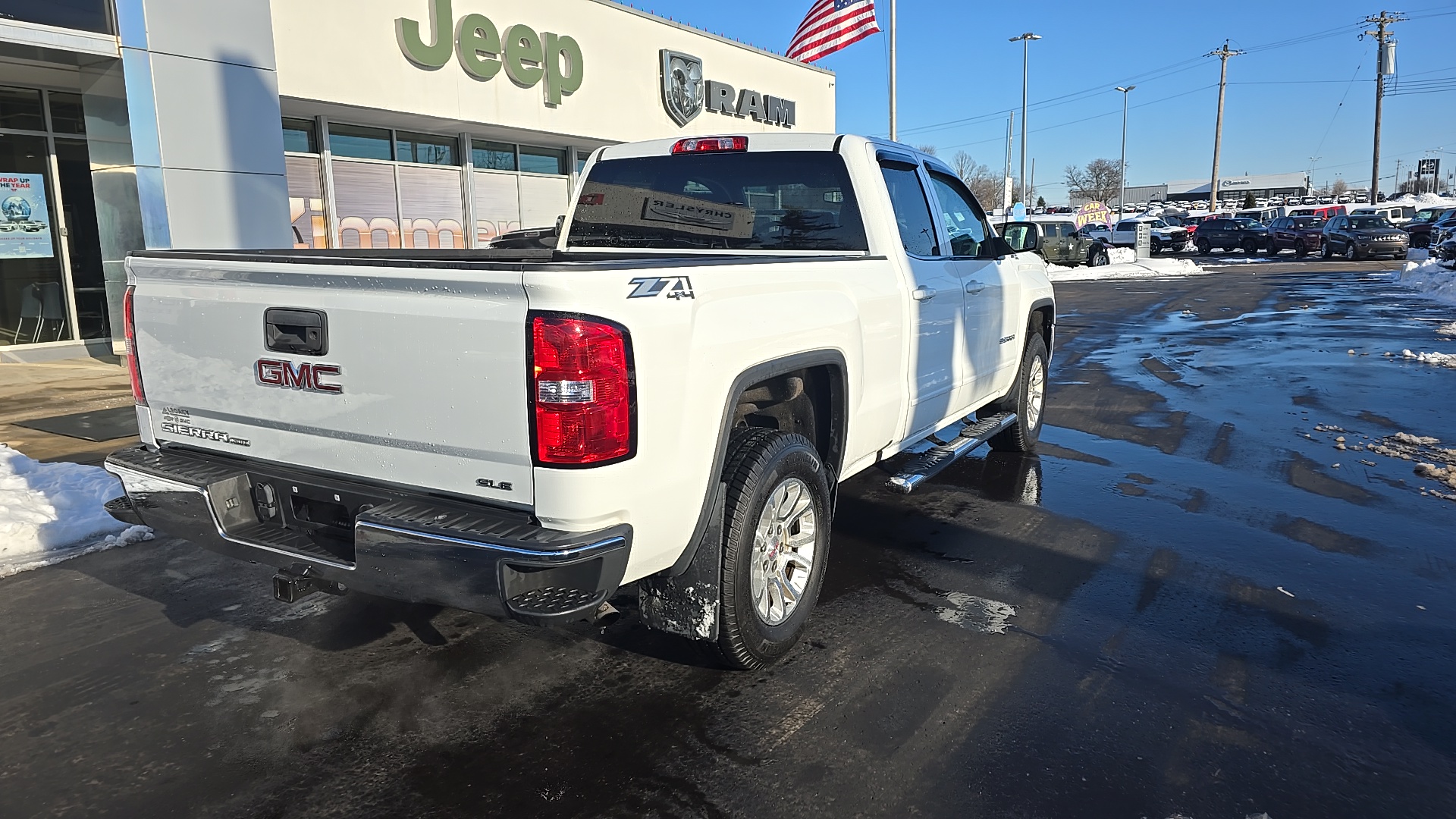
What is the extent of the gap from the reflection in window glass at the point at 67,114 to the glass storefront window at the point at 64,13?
2.49 metres

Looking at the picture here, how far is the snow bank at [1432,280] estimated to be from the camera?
66.9 ft

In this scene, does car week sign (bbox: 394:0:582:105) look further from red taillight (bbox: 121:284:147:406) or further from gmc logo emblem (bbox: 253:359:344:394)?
gmc logo emblem (bbox: 253:359:344:394)

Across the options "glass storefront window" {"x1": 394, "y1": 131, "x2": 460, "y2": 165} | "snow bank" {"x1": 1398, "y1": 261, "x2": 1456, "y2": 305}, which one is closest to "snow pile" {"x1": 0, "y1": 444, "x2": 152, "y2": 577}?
"glass storefront window" {"x1": 394, "y1": 131, "x2": 460, "y2": 165}

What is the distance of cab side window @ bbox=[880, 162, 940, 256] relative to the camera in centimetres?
501

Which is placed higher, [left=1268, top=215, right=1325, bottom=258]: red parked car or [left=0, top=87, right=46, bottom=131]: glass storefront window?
[left=0, top=87, right=46, bottom=131]: glass storefront window

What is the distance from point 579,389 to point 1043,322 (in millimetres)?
5571

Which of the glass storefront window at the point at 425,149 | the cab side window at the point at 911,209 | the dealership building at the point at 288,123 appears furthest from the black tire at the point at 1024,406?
the glass storefront window at the point at 425,149

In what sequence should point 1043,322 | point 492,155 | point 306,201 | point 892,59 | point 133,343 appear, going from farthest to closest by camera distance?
point 892,59
point 492,155
point 306,201
point 1043,322
point 133,343

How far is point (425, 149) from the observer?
15945 millimetres

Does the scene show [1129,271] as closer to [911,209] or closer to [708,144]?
[911,209]

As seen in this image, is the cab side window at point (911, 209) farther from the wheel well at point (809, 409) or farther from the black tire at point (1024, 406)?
the black tire at point (1024, 406)

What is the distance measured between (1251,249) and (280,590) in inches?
1979

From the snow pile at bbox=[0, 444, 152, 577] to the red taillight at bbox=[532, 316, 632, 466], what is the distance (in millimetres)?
3760

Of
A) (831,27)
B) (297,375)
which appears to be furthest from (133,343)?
Answer: (831,27)
